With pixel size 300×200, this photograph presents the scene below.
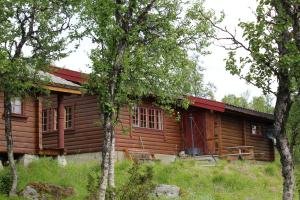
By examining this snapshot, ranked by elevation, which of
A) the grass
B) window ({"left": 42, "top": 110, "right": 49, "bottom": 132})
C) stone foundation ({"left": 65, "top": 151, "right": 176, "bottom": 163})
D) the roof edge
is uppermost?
the roof edge

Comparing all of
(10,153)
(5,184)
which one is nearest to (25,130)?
(10,153)

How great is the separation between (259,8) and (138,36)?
3.86m

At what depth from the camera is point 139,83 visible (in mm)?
15797

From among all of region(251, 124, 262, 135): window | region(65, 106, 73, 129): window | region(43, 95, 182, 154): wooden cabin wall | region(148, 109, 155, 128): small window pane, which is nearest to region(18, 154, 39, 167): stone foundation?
region(43, 95, 182, 154): wooden cabin wall

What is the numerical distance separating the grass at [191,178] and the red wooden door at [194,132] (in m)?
5.21

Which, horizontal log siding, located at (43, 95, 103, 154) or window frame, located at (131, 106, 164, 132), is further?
window frame, located at (131, 106, 164, 132)

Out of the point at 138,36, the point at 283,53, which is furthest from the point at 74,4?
the point at 283,53

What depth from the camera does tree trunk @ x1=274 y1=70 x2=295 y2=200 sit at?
1166 cm

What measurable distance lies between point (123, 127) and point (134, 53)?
644 centimetres

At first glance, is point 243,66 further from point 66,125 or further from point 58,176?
point 66,125

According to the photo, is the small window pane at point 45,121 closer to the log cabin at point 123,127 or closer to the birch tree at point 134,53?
the log cabin at point 123,127

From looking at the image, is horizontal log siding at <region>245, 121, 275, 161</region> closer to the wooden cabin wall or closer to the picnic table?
the picnic table

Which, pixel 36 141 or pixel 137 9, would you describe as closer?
pixel 137 9

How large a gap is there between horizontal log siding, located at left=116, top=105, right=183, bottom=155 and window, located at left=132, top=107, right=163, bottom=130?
0.27m
